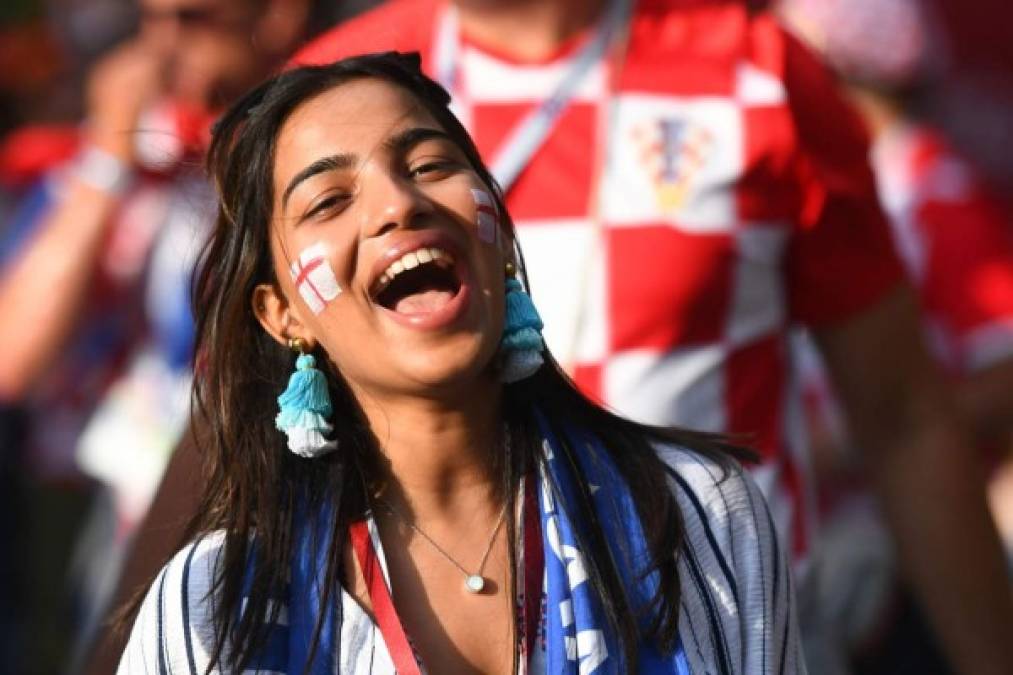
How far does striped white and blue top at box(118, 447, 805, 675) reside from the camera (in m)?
2.74

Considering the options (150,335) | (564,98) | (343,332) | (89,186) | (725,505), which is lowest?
(725,505)

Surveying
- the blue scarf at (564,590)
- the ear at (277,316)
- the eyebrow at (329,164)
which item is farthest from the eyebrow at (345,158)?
the blue scarf at (564,590)

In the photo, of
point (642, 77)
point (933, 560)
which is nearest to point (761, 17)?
point (642, 77)

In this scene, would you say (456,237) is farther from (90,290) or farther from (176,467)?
(90,290)

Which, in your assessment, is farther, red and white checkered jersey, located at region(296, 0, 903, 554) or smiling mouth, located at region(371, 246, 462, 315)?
red and white checkered jersey, located at region(296, 0, 903, 554)

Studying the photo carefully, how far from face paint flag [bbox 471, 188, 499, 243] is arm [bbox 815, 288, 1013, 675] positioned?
3.45ft

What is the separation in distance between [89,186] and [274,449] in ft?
8.38

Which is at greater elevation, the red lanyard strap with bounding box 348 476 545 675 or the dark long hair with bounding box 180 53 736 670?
the dark long hair with bounding box 180 53 736 670

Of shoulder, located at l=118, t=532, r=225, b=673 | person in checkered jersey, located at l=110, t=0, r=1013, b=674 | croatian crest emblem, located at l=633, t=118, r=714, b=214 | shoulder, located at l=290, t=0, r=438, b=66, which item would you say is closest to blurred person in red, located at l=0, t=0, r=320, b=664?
shoulder, located at l=290, t=0, r=438, b=66

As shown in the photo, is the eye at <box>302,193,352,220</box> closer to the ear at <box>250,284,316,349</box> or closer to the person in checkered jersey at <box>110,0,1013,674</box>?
the ear at <box>250,284,316,349</box>

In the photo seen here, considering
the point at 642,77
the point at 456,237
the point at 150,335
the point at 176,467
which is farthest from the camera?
the point at 150,335

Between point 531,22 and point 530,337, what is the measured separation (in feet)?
3.39

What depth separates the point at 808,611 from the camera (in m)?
3.82

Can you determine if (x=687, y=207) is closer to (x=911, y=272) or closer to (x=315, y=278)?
(x=315, y=278)
